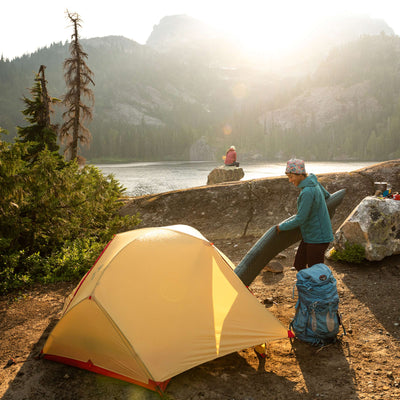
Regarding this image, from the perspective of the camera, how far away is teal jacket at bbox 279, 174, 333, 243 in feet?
17.1

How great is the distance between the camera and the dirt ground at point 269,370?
3785mm

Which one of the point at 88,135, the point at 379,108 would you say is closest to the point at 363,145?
the point at 379,108

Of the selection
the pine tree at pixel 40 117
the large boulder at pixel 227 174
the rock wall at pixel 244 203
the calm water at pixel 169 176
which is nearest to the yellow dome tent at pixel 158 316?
the rock wall at pixel 244 203

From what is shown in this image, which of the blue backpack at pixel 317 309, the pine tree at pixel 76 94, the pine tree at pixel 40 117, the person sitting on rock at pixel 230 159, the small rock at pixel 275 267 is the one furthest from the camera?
the person sitting on rock at pixel 230 159

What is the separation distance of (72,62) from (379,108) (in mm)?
216265

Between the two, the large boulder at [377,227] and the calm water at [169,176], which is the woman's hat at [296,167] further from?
the calm water at [169,176]

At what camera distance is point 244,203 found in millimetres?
11703

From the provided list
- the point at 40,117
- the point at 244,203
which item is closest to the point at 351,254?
the point at 244,203

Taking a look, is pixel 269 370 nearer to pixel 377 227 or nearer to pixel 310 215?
pixel 310 215

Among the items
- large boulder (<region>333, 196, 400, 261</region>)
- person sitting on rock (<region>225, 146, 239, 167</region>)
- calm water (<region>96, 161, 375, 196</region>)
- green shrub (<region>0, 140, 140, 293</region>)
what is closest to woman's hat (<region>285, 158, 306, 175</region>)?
large boulder (<region>333, 196, 400, 261</region>)

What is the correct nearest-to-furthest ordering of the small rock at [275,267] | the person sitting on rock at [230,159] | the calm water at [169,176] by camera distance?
the small rock at [275,267]
the person sitting on rock at [230,159]
the calm water at [169,176]

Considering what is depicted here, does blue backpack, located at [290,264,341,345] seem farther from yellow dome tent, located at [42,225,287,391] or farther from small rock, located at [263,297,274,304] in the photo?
small rock, located at [263,297,274,304]

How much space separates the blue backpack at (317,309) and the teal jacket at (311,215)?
75 cm

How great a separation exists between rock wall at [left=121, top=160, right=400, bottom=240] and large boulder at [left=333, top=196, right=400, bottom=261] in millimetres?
2812
